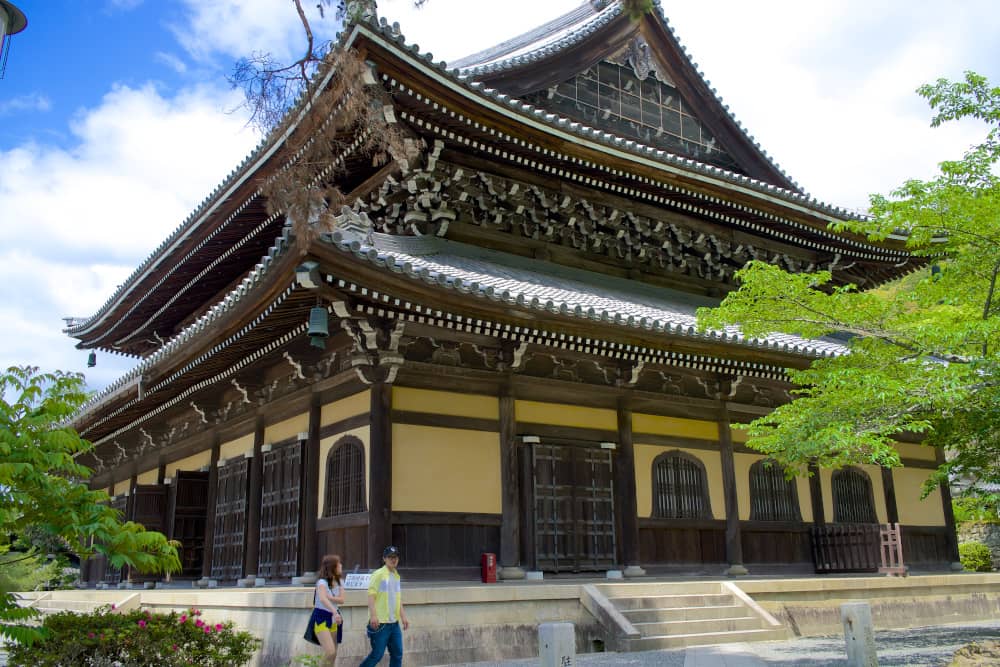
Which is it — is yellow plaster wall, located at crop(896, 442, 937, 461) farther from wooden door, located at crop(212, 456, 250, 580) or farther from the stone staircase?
wooden door, located at crop(212, 456, 250, 580)

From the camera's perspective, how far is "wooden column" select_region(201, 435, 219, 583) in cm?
1564

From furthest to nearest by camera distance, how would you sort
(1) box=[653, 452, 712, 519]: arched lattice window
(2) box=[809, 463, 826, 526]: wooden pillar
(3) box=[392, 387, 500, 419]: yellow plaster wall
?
(2) box=[809, 463, 826, 526]: wooden pillar, (1) box=[653, 452, 712, 519]: arched lattice window, (3) box=[392, 387, 500, 419]: yellow plaster wall

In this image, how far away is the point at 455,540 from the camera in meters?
11.5

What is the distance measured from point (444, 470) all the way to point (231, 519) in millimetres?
5443

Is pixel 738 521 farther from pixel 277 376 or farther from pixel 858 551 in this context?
pixel 277 376

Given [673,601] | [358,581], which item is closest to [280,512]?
[358,581]

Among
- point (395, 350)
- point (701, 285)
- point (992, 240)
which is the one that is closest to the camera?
point (992, 240)

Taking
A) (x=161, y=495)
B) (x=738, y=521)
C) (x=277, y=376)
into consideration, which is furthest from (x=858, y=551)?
(x=161, y=495)

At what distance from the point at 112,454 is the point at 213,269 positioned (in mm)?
6799

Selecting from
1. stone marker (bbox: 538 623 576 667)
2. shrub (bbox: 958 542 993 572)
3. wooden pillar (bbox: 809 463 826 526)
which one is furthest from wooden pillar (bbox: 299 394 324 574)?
shrub (bbox: 958 542 993 572)

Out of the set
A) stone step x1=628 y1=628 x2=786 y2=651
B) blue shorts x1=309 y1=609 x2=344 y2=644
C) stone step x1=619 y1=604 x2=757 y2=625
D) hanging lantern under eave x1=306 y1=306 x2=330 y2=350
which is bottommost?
stone step x1=628 y1=628 x2=786 y2=651

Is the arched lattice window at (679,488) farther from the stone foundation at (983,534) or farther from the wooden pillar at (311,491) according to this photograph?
the stone foundation at (983,534)

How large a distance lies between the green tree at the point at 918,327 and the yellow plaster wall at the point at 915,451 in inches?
262

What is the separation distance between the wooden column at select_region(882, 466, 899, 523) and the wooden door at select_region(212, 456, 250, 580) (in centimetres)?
1176
